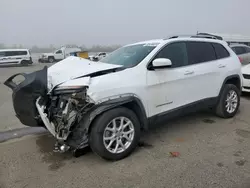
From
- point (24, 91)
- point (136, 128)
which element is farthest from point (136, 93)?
point (24, 91)

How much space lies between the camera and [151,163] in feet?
10.7


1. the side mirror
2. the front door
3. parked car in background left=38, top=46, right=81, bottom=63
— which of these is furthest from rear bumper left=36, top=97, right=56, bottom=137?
the front door

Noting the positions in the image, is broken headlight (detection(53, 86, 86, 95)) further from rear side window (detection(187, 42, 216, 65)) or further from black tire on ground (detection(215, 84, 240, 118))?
black tire on ground (detection(215, 84, 240, 118))

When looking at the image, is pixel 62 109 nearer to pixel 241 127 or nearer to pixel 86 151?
pixel 86 151

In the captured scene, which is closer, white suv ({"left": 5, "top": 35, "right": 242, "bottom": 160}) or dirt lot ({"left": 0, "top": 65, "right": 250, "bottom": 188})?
dirt lot ({"left": 0, "top": 65, "right": 250, "bottom": 188})

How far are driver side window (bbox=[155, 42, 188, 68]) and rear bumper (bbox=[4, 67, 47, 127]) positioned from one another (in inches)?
75.4

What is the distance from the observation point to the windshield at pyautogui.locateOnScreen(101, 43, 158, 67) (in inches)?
149

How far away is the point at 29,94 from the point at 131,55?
5.90 ft

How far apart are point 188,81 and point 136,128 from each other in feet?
4.61

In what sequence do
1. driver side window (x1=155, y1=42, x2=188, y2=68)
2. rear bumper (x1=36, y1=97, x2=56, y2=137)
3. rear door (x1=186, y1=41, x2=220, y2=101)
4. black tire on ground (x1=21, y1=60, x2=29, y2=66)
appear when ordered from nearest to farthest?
rear bumper (x1=36, y1=97, x2=56, y2=137) < driver side window (x1=155, y1=42, x2=188, y2=68) < rear door (x1=186, y1=41, x2=220, y2=101) < black tire on ground (x1=21, y1=60, x2=29, y2=66)

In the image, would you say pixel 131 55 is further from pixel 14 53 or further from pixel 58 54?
pixel 58 54

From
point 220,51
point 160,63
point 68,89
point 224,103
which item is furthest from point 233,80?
point 68,89

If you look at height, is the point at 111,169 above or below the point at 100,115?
below

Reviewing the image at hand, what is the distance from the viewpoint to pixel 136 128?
11.5 ft
